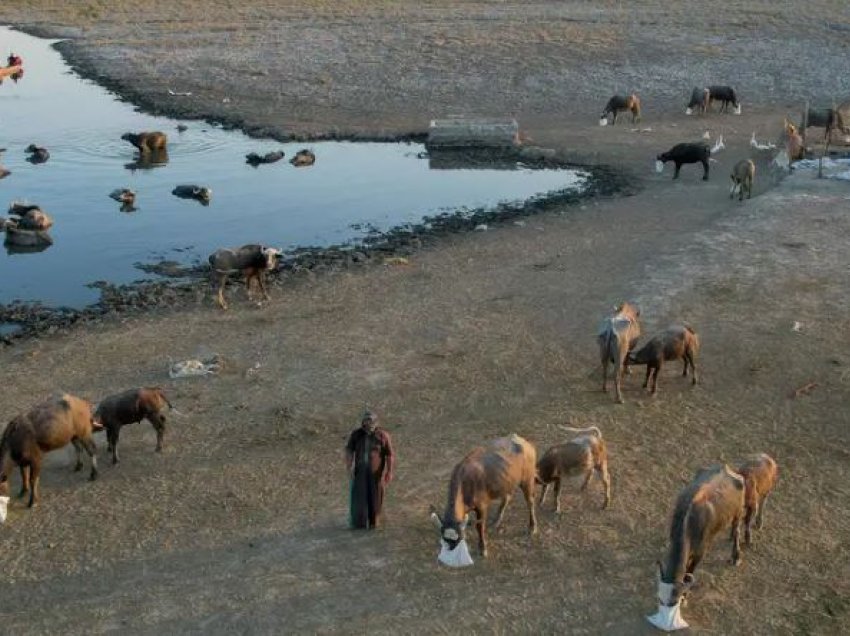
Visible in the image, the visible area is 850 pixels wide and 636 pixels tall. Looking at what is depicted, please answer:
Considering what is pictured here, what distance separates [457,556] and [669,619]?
237cm

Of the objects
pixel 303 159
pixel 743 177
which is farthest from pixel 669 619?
pixel 303 159

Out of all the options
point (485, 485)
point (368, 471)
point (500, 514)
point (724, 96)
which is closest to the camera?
point (485, 485)

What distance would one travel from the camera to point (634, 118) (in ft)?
122

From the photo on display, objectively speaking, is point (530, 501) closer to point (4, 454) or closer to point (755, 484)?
point (755, 484)

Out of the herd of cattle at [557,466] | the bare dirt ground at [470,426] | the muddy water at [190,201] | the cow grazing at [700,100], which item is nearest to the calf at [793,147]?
the bare dirt ground at [470,426]

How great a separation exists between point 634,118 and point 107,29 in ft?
128

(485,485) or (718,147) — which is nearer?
(485,485)

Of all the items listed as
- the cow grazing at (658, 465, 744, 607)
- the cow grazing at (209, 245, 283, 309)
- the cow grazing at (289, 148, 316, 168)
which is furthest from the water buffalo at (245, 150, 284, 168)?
the cow grazing at (658, 465, 744, 607)

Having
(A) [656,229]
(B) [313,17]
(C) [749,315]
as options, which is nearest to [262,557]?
(C) [749,315]

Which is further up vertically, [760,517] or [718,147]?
[718,147]

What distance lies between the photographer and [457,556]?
10.9 metres

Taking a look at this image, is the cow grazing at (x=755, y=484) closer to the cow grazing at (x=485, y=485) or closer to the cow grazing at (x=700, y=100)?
the cow grazing at (x=485, y=485)

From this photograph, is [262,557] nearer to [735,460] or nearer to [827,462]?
[735,460]

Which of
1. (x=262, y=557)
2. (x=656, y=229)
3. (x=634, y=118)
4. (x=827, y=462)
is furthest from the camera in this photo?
(x=634, y=118)
